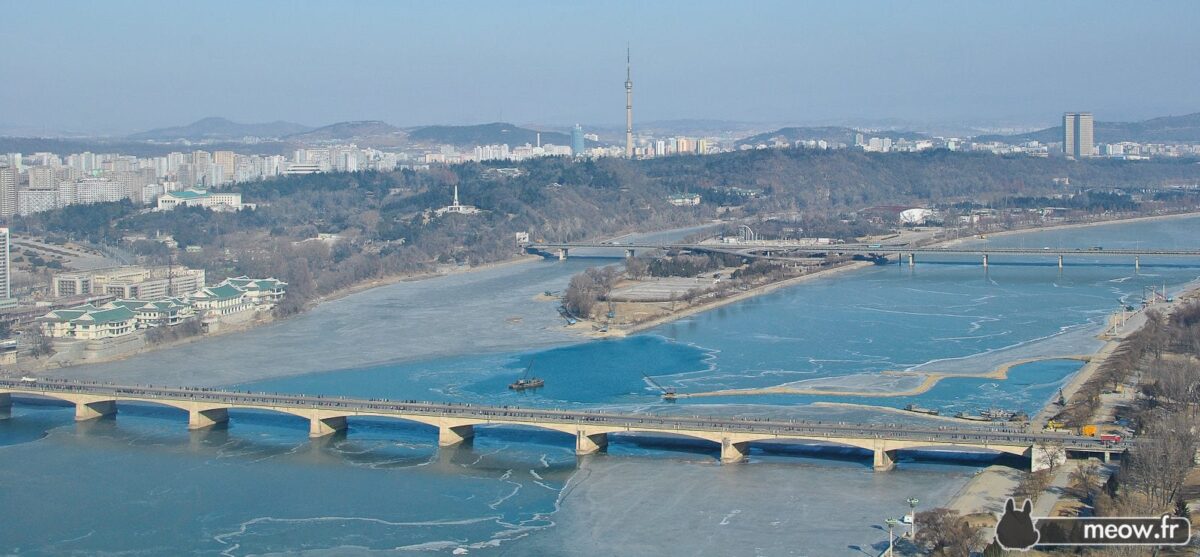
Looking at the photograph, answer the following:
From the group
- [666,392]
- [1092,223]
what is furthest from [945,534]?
[1092,223]

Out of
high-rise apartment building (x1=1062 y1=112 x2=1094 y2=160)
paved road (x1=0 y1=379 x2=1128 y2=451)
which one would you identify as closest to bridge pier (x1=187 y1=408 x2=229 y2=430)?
paved road (x1=0 y1=379 x2=1128 y2=451)

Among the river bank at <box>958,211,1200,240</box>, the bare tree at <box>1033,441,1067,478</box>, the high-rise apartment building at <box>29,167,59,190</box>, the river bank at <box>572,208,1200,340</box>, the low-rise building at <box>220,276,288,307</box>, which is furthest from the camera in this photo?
the high-rise apartment building at <box>29,167,59,190</box>

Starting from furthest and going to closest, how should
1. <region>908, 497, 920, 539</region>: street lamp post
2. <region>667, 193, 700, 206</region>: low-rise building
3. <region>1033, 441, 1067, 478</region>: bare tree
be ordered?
<region>667, 193, 700, 206</region>: low-rise building, <region>1033, 441, 1067, 478</region>: bare tree, <region>908, 497, 920, 539</region>: street lamp post

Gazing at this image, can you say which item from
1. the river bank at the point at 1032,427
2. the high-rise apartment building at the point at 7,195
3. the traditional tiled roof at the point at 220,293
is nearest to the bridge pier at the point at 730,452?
the river bank at the point at 1032,427

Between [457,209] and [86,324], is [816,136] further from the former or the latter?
[86,324]

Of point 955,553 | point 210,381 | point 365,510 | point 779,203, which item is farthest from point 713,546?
point 779,203

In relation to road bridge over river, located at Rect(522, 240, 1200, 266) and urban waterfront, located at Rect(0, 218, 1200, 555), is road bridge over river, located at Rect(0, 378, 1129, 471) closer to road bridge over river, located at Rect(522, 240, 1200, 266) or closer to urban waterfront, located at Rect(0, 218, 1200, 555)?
urban waterfront, located at Rect(0, 218, 1200, 555)
